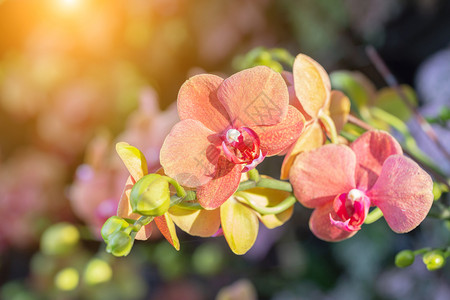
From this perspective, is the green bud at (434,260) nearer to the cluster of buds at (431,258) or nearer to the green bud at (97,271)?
the cluster of buds at (431,258)

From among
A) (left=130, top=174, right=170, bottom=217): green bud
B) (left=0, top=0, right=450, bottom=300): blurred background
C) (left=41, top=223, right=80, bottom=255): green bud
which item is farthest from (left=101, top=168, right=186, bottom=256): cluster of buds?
(left=0, top=0, right=450, bottom=300): blurred background

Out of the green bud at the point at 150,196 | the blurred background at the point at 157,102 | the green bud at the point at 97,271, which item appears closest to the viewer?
the green bud at the point at 150,196

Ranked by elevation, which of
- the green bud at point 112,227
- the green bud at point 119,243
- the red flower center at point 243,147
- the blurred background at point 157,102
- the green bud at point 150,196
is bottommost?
the blurred background at point 157,102

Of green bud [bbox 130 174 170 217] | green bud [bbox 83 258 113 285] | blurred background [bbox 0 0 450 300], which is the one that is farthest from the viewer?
blurred background [bbox 0 0 450 300]

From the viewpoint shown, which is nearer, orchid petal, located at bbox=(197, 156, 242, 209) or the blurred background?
orchid petal, located at bbox=(197, 156, 242, 209)

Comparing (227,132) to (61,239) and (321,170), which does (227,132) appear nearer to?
(321,170)

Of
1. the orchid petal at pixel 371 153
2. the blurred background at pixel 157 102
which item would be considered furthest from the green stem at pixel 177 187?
the blurred background at pixel 157 102

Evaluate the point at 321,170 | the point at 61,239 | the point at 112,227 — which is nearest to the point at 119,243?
the point at 112,227

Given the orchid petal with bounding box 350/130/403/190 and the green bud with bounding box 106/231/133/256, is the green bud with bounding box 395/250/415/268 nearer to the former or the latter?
the orchid petal with bounding box 350/130/403/190

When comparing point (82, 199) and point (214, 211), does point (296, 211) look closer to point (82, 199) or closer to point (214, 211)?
point (82, 199)
